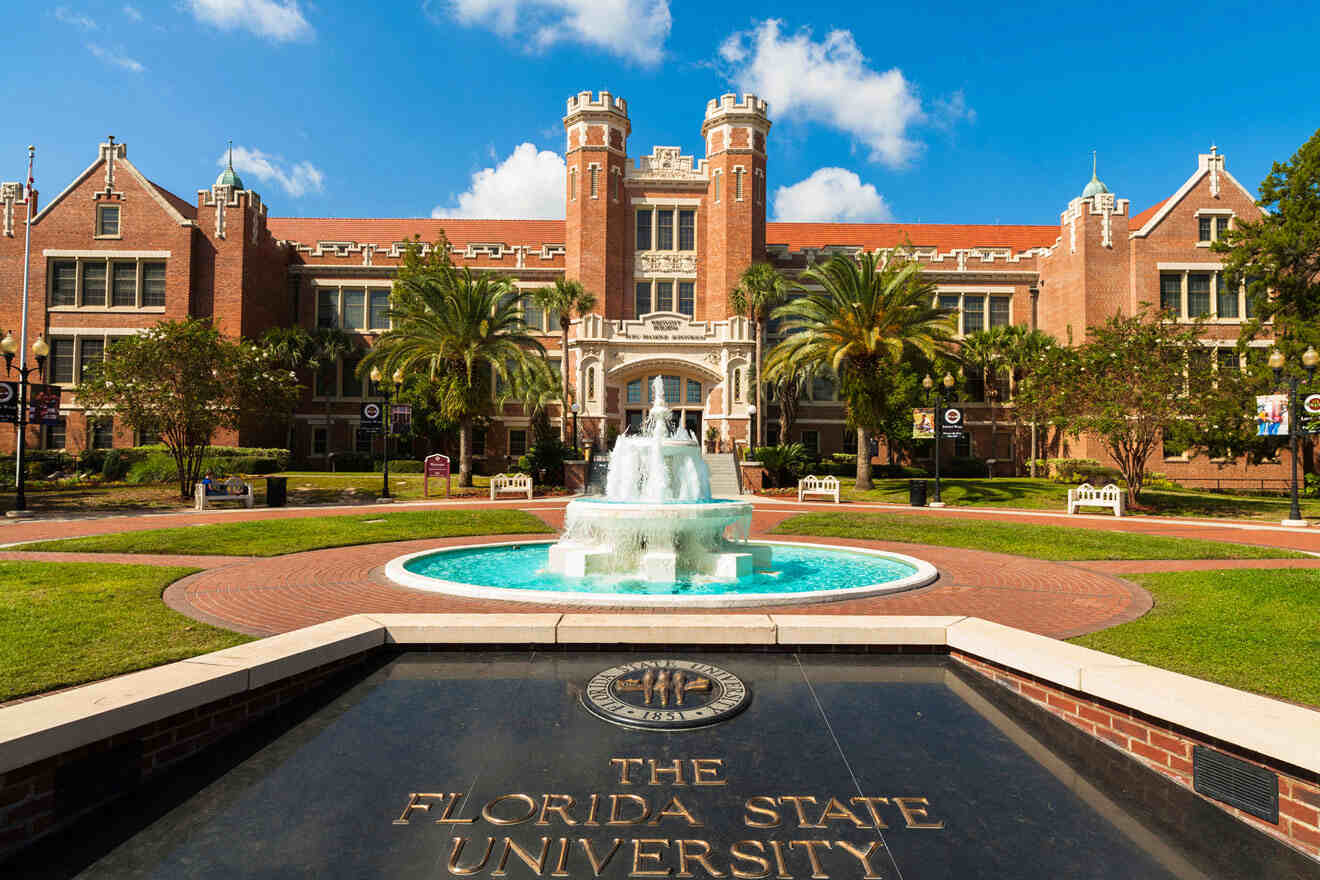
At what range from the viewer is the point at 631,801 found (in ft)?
11.3

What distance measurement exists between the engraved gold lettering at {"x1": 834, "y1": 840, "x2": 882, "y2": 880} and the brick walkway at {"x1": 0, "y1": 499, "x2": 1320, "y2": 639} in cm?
410

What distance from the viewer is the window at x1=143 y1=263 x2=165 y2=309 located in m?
35.3

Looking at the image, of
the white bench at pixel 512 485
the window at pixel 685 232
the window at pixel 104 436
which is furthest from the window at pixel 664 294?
the window at pixel 104 436

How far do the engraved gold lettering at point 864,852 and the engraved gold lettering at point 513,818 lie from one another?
1490mm

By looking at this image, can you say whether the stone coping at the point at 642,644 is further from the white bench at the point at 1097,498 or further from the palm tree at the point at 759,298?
the palm tree at the point at 759,298

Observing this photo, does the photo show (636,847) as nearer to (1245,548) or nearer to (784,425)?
(1245,548)

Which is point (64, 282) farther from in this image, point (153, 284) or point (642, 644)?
point (642, 644)

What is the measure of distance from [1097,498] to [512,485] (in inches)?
815

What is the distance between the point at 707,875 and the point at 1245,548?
50.7ft

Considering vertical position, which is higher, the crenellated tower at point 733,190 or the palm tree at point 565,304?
the crenellated tower at point 733,190

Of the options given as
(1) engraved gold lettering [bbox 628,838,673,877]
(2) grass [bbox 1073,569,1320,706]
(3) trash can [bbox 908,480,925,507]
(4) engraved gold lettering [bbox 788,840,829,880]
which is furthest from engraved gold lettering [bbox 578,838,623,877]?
(3) trash can [bbox 908,480,925,507]

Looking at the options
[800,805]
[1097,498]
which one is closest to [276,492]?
[800,805]

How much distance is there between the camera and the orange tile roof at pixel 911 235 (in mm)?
45688

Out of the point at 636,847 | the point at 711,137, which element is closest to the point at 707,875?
the point at 636,847
